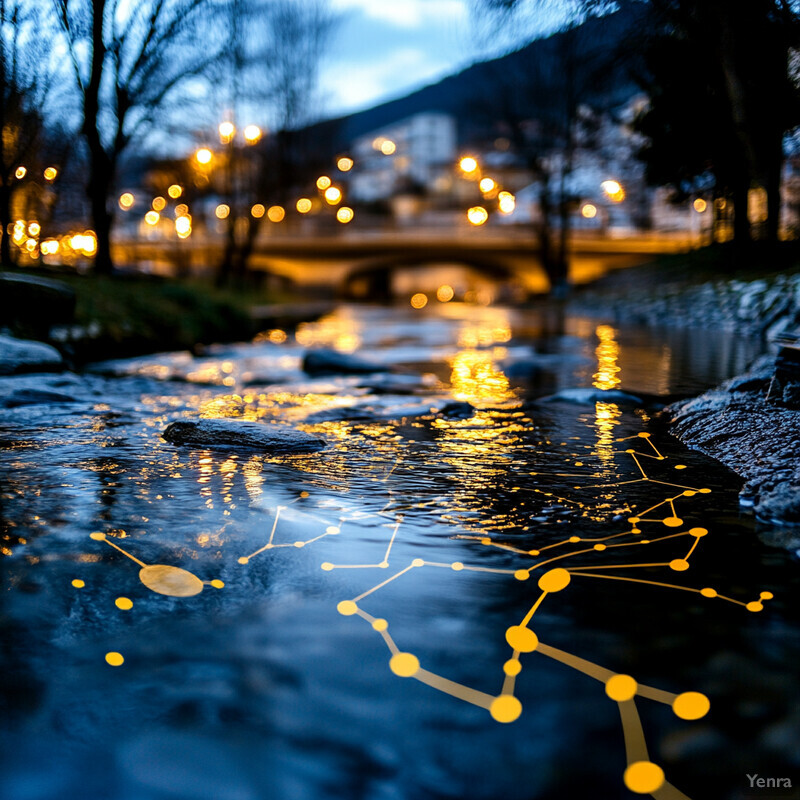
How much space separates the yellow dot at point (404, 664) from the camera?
2.49m

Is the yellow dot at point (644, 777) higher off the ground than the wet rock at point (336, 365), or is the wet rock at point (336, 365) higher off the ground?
the wet rock at point (336, 365)

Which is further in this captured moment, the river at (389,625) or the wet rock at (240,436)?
the wet rock at (240,436)

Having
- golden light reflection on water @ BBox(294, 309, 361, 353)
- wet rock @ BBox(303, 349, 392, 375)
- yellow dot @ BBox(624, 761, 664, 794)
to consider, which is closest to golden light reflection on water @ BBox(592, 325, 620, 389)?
wet rock @ BBox(303, 349, 392, 375)

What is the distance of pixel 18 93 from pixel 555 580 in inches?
659

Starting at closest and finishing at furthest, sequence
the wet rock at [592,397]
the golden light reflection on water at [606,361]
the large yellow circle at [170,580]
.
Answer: the large yellow circle at [170,580], the wet rock at [592,397], the golden light reflection on water at [606,361]

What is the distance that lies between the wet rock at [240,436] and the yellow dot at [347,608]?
2.71m

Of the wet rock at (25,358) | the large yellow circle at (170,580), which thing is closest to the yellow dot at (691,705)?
the large yellow circle at (170,580)

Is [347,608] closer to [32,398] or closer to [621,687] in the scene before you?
[621,687]

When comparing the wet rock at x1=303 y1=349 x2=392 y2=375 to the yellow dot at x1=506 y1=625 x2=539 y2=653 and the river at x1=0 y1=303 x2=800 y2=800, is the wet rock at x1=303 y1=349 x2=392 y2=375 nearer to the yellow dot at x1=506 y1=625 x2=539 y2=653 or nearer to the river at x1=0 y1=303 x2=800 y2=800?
the river at x1=0 y1=303 x2=800 y2=800

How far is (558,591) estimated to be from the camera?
10.1 feet

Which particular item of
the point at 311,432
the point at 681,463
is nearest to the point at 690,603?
the point at 681,463

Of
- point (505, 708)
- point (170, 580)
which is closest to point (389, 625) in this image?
point (505, 708)

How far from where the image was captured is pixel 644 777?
2.02 meters

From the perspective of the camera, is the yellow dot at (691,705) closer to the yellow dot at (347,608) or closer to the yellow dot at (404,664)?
the yellow dot at (404,664)
